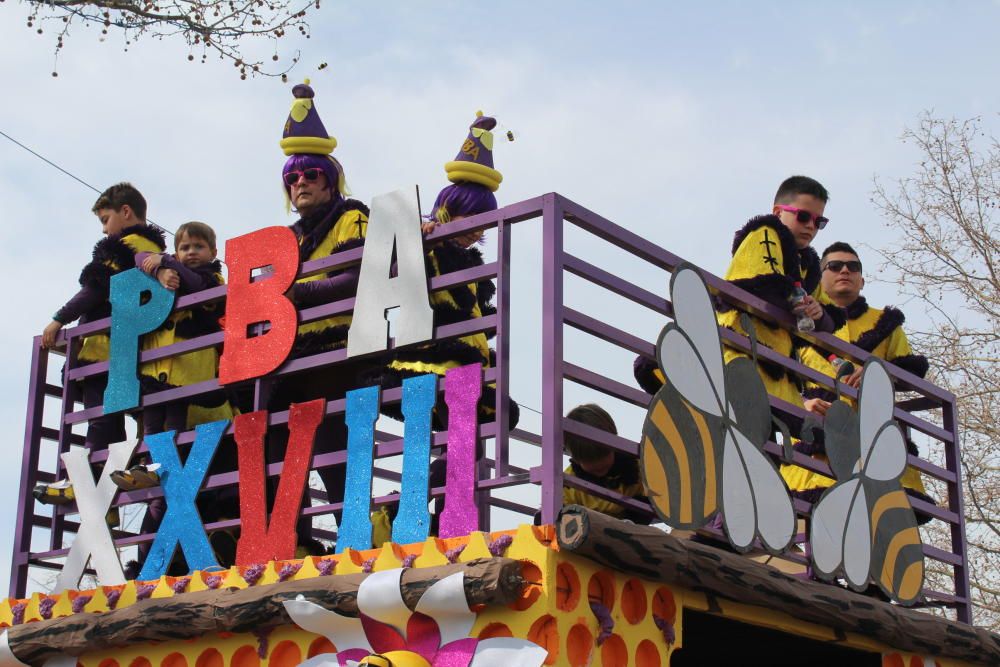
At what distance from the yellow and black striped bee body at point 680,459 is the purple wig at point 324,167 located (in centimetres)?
239

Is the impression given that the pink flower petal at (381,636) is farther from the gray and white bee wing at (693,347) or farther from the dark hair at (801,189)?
the dark hair at (801,189)

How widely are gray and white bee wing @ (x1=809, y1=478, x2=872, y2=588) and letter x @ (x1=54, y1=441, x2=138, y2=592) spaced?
3.18 meters

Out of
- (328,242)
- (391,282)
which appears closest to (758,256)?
(391,282)

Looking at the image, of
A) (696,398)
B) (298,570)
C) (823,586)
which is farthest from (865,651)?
(298,570)

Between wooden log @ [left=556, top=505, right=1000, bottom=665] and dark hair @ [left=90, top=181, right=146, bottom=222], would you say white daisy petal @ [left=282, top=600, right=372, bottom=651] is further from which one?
dark hair @ [left=90, top=181, right=146, bottom=222]

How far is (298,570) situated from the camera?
5.77 metres

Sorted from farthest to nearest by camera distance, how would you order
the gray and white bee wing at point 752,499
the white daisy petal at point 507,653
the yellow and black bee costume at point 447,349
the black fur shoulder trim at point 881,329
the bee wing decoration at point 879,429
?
the black fur shoulder trim at point 881,329 → the bee wing decoration at point 879,429 → the yellow and black bee costume at point 447,349 → the gray and white bee wing at point 752,499 → the white daisy petal at point 507,653

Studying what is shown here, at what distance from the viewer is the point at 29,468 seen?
7.37m

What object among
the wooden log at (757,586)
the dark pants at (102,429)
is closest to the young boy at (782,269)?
the wooden log at (757,586)

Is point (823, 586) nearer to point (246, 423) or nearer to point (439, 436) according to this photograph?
point (439, 436)

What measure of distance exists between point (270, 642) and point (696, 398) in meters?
1.99

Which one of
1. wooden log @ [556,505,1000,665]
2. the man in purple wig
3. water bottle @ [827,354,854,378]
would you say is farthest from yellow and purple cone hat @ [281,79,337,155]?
wooden log @ [556,505,1000,665]

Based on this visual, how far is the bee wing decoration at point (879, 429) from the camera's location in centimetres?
698

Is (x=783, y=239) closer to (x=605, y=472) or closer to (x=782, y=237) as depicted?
(x=782, y=237)
